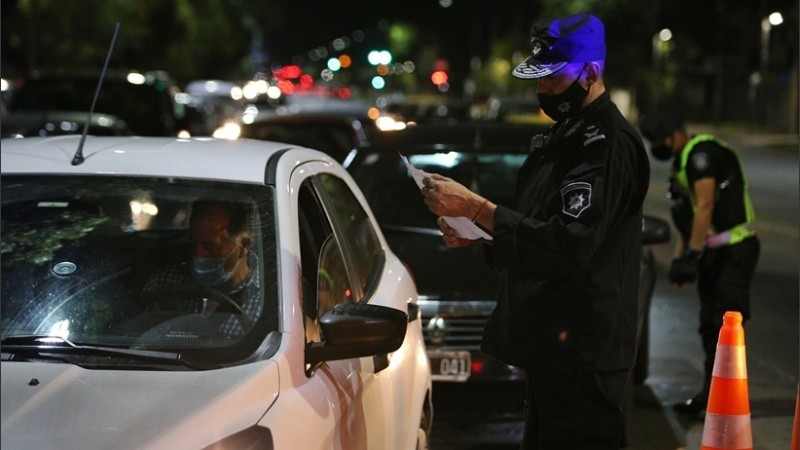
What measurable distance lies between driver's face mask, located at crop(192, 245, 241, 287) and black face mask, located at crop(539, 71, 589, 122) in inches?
41.7

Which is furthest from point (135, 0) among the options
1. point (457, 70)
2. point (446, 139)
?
point (457, 70)

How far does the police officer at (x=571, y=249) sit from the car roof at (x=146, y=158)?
936 millimetres

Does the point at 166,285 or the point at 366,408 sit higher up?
the point at 166,285

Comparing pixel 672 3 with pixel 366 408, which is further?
pixel 672 3

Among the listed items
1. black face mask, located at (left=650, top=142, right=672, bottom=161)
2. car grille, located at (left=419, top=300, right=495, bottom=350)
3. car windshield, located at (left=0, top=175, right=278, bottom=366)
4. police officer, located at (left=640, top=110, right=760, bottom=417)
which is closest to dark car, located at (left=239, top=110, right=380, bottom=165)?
black face mask, located at (left=650, top=142, right=672, bottom=161)

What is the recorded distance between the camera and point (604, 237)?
3.64 metres

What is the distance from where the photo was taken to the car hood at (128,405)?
9.65 ft

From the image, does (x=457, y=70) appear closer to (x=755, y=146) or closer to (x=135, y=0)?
(x=755, y=146)

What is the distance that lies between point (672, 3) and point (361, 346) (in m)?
65.9

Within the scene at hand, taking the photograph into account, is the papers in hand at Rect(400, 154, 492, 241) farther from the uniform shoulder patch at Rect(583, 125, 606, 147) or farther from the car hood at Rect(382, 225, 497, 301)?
the car hood at Rect(382, 225, 497, 301)

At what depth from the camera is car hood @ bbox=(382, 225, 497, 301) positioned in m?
6.77

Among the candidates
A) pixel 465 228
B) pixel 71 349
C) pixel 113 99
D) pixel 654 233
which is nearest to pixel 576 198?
pixel 465 228

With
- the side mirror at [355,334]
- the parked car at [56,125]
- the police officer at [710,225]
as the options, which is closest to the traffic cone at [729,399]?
Answer: the side mirror at [355,334]

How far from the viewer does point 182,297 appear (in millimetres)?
4133
